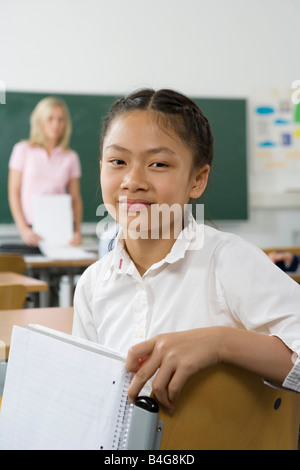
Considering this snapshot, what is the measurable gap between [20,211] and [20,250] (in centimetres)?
96

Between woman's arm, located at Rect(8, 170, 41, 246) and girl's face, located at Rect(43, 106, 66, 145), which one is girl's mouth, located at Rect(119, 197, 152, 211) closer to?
woman's arm, located at Rect(8, 170, 41, 246)

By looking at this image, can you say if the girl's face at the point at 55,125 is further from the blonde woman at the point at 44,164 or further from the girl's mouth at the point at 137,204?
the girl's mouth at the point at 137,204

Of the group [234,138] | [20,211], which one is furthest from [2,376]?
[234,138]

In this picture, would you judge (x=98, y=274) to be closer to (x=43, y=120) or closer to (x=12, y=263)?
(x=12, y=263)

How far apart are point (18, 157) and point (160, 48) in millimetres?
1800

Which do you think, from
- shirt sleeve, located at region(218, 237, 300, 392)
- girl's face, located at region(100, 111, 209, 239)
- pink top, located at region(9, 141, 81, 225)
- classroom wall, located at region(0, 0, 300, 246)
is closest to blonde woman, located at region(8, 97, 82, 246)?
pink top, located at region(9, 141, 81, 225)

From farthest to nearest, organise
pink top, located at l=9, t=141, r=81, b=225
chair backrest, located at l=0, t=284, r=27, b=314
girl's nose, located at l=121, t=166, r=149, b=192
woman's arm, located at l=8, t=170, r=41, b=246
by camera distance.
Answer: pink top, located at l=9, t=141, r=81, b=225 → woman's arm, located at l=8, t=170, r=41, b=246 → chair backrest, located at l=0, t=284, r=27, b=314 → girl's nose, located at l=121, t=166, r=149, b=192

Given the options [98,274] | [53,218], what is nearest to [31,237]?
[53,218]

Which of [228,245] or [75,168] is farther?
[75,168]

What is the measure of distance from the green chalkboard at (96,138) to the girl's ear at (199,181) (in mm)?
3644

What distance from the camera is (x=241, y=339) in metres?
0.73

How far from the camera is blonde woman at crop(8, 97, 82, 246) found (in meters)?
5.04

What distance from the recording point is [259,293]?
87cm
